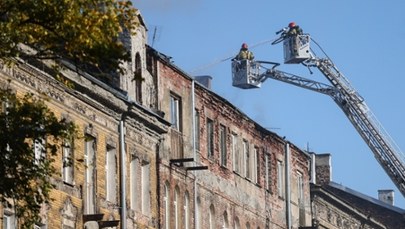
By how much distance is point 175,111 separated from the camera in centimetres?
6150

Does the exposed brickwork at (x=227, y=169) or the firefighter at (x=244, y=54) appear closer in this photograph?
the exposed brickwork at (x=227, y=169)

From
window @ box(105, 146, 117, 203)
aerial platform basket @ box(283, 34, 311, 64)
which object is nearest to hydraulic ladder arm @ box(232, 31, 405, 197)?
aerial platform basket @ box(283, 34, 311, 64)

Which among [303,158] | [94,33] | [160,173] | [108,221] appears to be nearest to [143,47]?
[160,173]

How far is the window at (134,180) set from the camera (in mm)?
55969

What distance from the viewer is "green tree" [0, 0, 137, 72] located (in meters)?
31.1

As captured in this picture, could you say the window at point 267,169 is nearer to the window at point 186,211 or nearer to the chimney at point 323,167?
the window at point 186,211

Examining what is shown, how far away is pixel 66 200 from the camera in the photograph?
49969 mm

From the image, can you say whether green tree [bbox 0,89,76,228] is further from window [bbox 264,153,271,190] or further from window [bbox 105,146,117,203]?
window [bbox 264,153,271,190]

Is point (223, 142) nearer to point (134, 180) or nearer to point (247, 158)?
point (247, 158)

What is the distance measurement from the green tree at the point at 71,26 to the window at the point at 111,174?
22521mm

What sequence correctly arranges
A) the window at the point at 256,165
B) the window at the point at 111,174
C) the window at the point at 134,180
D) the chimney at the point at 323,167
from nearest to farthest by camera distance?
the window at the point at 111,174 < the window at the point at 134,180 < the window at the point at 256,165 < the chimney at the point at 323,167

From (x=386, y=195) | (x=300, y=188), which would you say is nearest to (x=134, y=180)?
(x=300, y=188)

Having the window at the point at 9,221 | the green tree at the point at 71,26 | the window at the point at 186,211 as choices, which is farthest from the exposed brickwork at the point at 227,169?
the green tree at the point at 71,26

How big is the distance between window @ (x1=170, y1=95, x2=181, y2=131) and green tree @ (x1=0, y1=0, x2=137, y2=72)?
96.4ft
